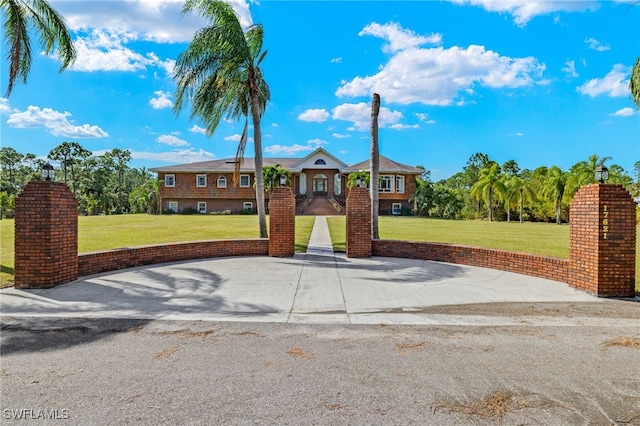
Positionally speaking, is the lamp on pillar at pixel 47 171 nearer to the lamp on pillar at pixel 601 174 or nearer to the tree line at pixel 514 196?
the lamp on pillar at pixel 601 174

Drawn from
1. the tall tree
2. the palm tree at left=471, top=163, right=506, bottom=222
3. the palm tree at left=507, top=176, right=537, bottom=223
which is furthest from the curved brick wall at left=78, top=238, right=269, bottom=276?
the palm tree at left=507, top=176, right=537, bottom=223

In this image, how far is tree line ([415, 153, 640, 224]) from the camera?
31.7m

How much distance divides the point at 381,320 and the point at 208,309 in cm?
269

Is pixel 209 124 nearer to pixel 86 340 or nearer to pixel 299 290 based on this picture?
pixel 299 290

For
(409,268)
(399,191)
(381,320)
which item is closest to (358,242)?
(409,268)

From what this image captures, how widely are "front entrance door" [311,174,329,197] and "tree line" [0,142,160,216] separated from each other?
52.9 ft

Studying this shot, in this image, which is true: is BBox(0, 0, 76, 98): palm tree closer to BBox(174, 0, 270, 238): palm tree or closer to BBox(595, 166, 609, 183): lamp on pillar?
BBox(174, 0, 270, 238): palm tree

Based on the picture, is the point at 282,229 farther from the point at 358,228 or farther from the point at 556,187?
the point at 556,187

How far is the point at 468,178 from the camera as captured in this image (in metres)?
55.5

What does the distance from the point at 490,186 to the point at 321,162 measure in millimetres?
16354

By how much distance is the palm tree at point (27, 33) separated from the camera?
30.4ft

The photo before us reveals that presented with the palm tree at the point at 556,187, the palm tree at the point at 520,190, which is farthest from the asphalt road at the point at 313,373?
the palm tree at the point at 520,190

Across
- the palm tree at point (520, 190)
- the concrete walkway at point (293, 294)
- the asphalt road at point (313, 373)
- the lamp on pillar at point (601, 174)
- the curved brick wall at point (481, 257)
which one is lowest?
the asphalt road at point (313, 373)

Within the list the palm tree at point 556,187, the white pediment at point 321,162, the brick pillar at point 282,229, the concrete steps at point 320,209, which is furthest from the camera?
the white pediment at point 321,162
